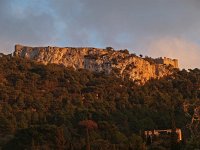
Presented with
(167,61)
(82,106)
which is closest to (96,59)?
(167,61)

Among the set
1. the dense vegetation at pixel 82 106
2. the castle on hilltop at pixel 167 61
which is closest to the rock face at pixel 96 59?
the dense vegetation at pixel 82 106

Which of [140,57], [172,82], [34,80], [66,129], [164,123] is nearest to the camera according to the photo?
[66,129]

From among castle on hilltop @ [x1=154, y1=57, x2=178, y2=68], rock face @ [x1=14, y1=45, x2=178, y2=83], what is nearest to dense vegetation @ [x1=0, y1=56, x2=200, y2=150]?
rock face @ [x1=14, y1=45, x2=178, y2=83]

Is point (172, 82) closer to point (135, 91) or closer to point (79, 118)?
point (135, 91)

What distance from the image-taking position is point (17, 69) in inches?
3327

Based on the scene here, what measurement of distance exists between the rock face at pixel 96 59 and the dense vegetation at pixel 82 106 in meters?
2.61

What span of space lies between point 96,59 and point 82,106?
2333 centimetres

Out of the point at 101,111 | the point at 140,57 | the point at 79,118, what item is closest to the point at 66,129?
the point at 79,118

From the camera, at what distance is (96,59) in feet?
310

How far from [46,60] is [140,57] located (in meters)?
17.8

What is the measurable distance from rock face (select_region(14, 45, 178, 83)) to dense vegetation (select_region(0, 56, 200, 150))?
2.61 meters

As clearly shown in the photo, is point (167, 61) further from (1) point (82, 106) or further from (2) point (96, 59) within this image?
(1) point (82, 106)

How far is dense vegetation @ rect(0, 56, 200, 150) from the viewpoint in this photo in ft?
173

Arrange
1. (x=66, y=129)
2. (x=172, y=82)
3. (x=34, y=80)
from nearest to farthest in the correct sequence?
(x=66, y=129) < (x=34, y=80) < (x=172, y=82)
